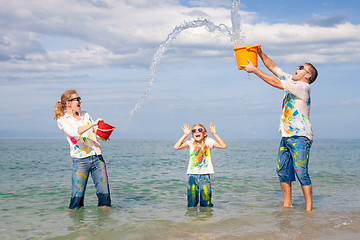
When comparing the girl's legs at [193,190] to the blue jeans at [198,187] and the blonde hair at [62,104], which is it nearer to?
the blue jeans at [198,187]

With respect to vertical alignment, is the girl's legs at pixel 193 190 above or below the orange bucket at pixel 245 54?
below

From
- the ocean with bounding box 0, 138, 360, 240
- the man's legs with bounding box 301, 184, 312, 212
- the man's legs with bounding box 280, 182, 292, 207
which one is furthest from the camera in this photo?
the man's legs with bounding box 280, 182, 292, 207

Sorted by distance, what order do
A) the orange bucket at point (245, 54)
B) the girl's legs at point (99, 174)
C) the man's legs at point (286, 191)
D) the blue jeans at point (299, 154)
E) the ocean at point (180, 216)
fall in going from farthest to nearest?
the man's legs at point (286, 191)
the girl's legs at point (99, 174)
the blue jeans at point (299, 154)
the orange bucket at point (245, 54)
the ocean at point (180, 216)

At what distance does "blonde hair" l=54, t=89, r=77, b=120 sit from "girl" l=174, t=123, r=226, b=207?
80.4 inches

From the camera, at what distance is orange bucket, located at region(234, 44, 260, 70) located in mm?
5617

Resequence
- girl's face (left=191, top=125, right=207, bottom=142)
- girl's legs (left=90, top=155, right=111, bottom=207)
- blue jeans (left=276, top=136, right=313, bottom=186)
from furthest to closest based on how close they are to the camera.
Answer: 1. girl's face (left=191, top=125, right=207, bottom=142)
2. girl's legs (left=90, top=155, right=111, bottom=207)
3. blue jeans (left=276, top=136, right=313, bottom=186)

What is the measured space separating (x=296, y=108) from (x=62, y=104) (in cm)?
381

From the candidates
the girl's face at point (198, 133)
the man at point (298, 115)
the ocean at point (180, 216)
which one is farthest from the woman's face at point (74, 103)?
the man at point (298, 115)

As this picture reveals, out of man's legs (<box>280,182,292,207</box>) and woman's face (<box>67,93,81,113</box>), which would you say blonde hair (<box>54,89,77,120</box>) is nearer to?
woman's face (<box>67,93,81,113</box>)

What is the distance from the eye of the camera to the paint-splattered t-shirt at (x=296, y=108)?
5.86 m

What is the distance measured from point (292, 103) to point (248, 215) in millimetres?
1997

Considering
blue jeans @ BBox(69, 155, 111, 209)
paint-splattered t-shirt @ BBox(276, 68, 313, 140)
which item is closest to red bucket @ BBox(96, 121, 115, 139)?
blue jeans @ BBox(69, 155, 111, 209)

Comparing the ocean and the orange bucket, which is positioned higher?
the orange bucket

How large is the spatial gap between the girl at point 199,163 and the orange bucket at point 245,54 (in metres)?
1.38
